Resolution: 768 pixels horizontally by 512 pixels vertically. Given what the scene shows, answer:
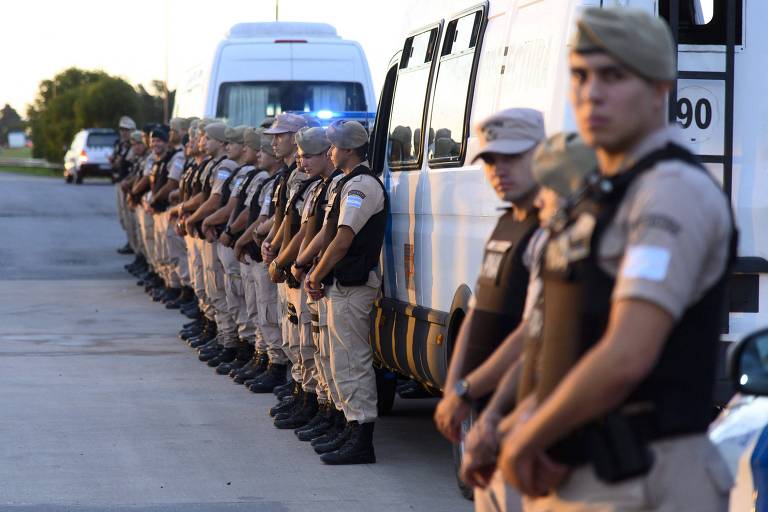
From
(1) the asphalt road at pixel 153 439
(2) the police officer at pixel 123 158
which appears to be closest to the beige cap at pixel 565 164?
(1) the asphalt road at pixel 153 439

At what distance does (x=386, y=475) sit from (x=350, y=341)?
0.82 meters

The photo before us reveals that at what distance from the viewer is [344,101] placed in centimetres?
1611

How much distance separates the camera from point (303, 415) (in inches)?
361

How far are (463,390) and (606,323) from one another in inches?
37.9

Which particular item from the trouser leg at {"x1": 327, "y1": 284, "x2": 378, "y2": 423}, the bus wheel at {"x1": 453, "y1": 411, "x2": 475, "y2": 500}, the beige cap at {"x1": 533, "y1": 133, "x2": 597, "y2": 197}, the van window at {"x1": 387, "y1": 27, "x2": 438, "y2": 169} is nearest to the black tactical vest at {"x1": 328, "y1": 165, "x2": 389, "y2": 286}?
the trouser leg at {"x1": 327, "y1": 284, "x2": 378, "y2": 423}

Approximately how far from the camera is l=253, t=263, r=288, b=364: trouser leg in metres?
10.7

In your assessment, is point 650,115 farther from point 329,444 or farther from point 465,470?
point 329,444

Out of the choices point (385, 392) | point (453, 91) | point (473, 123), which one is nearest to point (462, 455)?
point (473, 123)

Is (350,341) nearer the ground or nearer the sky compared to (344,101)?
nearer the ground

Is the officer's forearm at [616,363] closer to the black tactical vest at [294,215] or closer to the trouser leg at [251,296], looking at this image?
the black tactical vest at [294,215]

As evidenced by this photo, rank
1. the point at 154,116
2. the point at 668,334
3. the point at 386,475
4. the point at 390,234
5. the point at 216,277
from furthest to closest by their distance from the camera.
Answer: the point at 154,116 < the point at 216,277 < the point at 390,234 < the point at 386,475 < the point at 668,334

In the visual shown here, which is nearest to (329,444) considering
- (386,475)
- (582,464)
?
(386,475)

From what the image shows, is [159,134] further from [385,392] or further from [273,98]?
[385,392]

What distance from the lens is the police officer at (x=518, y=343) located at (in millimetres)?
3088
